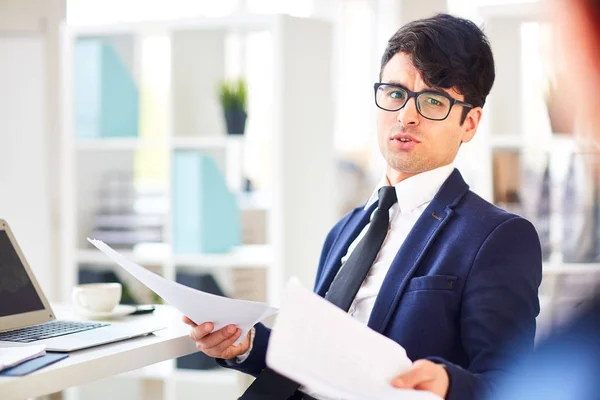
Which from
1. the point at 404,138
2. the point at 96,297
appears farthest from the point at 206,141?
the point at 404,138

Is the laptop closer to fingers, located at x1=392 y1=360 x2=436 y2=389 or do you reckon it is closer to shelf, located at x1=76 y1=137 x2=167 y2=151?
fingers, located at x1=392 y1=360 x2=436 y2=389

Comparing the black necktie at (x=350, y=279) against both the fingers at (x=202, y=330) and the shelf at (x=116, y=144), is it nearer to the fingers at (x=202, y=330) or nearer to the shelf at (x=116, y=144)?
the fingers at (x=202, y=330)

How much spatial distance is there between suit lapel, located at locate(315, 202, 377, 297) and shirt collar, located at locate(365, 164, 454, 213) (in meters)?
0.16

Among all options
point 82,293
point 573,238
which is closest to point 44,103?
point 82,293

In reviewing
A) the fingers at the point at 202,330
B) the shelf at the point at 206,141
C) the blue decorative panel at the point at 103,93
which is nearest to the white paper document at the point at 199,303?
the fingers at the point at 202,330

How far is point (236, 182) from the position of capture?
14.2 feet

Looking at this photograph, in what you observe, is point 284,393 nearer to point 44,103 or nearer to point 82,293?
point 82,293

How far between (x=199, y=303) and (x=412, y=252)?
0.43 meters

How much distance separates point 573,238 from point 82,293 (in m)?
2.11

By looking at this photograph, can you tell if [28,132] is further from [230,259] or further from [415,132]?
[415,132]

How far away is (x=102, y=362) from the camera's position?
1431 mm

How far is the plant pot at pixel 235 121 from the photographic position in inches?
131

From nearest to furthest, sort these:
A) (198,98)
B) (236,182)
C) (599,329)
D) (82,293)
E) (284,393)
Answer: (599,329), (284,393), (82,293), (198,98), (236,182)

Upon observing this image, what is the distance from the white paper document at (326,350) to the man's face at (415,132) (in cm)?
68
